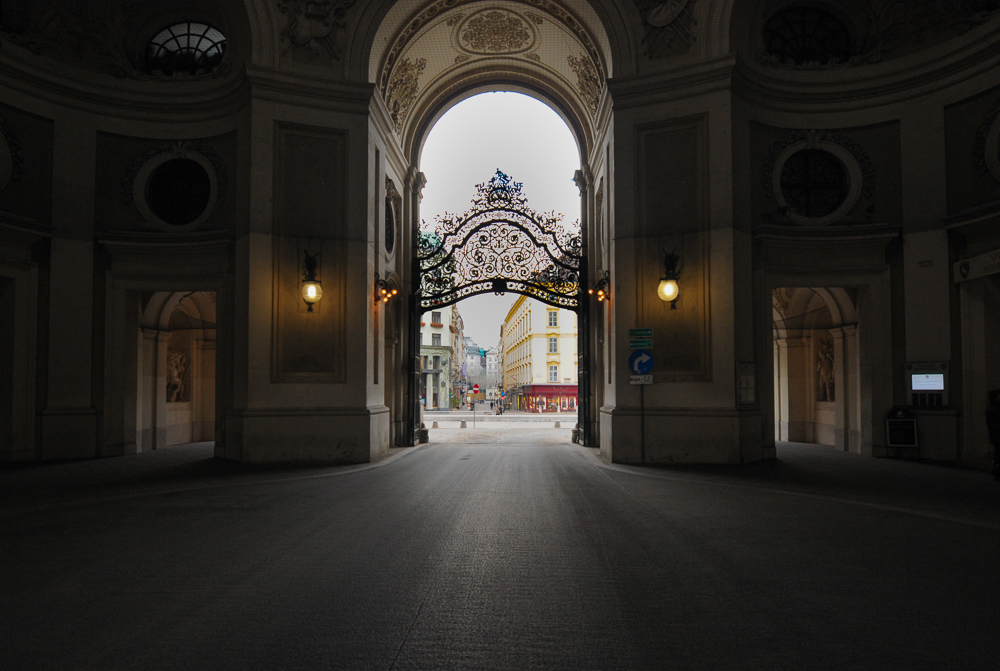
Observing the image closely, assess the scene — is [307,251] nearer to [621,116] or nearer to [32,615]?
[621,116]

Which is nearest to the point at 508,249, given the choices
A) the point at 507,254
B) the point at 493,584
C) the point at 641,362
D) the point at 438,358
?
the point at 507,254

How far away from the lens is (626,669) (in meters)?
3.57

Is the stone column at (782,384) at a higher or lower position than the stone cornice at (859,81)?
lower

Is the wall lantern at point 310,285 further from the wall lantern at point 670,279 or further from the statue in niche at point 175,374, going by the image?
the wall lantern at point 670,279

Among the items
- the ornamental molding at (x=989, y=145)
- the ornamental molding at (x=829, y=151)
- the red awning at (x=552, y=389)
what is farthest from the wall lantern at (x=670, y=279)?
the red awning at (x=552, y=389)

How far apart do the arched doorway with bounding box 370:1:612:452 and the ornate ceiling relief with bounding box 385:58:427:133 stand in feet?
0.11

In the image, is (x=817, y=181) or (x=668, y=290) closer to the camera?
(x=668, y=290)

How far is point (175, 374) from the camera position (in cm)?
1781

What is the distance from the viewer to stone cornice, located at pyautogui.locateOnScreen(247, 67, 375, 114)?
43.7 feet

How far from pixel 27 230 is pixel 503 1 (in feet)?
37.7

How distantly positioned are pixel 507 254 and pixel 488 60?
17.7ft

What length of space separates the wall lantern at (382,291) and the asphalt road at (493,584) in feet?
22.3

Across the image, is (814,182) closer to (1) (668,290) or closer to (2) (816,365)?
(1) (668,290)

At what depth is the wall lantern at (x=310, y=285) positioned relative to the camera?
1331 centimetres
